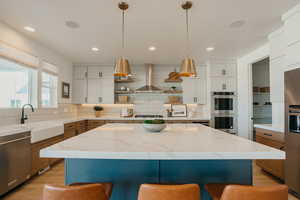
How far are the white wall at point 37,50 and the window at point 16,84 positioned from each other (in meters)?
0.35

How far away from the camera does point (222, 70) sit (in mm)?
4668

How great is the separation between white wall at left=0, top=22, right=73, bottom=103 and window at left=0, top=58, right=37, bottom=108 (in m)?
0.35

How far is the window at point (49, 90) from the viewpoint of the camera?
3.81 meters

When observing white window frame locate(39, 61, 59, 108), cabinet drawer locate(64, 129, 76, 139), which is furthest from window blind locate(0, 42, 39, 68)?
cabinet drawer locate(64, 129, 76, 139)

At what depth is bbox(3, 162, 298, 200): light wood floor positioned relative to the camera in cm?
219

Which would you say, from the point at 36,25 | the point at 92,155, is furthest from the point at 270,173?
the point at 36,25

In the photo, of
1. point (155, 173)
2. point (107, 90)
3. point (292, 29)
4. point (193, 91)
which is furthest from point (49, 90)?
point (292, 29)

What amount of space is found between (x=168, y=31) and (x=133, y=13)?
0.80 m

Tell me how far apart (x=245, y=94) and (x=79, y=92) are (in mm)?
4769

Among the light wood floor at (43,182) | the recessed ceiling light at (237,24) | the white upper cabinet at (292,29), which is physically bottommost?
the light wood floor at (43,182)

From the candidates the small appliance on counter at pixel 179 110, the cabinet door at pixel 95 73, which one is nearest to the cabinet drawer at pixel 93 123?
the cabinet door at pixel 95 73

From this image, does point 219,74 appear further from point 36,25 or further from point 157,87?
point 36,25

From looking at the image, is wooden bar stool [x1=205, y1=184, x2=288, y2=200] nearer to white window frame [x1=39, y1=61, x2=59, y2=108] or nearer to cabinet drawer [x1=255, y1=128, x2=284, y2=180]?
cabinet drawer [x1=255, y1=128, x2=284, y2=180]

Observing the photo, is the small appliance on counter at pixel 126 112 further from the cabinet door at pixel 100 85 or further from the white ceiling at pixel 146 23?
the white ceiling at pixel 146 23
